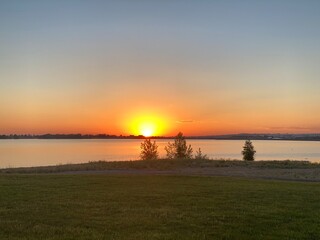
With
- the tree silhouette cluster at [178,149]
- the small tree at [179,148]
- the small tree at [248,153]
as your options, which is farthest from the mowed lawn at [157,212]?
the small tree at [248,153]

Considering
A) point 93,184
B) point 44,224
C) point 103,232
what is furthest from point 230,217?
point 93,184

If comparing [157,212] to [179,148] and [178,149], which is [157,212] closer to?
[178,149]

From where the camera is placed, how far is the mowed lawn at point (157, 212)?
27.6ft

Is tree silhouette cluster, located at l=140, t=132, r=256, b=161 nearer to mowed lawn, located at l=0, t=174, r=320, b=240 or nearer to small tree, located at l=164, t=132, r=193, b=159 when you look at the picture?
small tree, located at l=164, t=132, r=193, b=159

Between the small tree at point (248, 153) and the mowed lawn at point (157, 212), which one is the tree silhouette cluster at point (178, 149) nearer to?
the small tree at point (248, 153)

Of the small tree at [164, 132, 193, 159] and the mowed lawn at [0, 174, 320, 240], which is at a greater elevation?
the small tree at [164, 132, 193, 159]

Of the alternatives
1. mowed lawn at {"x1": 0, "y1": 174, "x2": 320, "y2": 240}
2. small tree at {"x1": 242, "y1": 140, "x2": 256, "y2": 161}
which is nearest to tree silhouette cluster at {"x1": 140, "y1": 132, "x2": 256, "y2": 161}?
small tree at {"x1": 242, "y1": 140, "x2": 256, "y2": 161}

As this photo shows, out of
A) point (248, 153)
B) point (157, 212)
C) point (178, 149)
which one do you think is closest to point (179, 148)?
point (178, 149)

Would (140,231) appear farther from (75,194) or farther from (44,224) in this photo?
(75,194)

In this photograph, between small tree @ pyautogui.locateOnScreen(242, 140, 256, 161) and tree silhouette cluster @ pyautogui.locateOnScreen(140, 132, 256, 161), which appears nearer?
tree silhouette cluster @ pyautogui.locateOnScreen(140, 132, 256, 161)

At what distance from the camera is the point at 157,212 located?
10.4 m

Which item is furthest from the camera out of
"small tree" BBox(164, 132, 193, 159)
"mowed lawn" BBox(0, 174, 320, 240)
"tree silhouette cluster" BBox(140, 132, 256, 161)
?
"small tree" BBox(164, 132, 193, 159)

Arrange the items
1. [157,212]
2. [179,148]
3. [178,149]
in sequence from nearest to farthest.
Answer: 1. [157,212]
2. [178,149]
3. [179,148]

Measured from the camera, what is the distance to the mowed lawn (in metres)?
8.41
